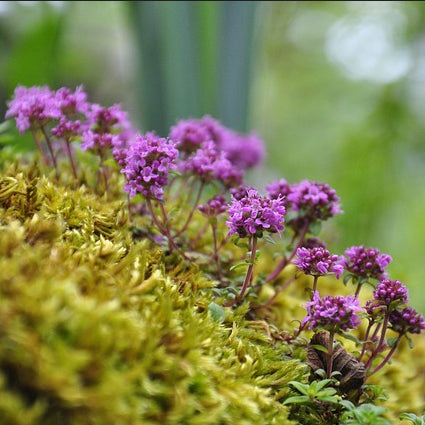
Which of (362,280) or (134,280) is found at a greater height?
(362,280)

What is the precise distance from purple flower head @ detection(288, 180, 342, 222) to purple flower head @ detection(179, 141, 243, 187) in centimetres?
24

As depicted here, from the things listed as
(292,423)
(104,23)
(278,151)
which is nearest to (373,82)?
(278,151)

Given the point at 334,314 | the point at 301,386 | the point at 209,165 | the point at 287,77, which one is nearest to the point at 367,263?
the point at 334,314

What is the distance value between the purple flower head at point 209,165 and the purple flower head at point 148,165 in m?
0.25

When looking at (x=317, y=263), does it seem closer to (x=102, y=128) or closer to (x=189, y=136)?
(x=189, y=136)

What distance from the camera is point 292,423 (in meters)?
1.02

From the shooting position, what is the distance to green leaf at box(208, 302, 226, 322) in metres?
1.16

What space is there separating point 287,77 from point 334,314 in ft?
23.5

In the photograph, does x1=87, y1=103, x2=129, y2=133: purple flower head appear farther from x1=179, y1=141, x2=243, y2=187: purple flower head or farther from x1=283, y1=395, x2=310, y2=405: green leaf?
x1=283, y1=395, x2=310, y2=405: green leaf

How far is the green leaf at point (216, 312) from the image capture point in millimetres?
1157

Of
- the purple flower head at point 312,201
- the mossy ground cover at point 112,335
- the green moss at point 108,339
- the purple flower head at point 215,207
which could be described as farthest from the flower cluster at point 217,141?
the green moss at point 108,339

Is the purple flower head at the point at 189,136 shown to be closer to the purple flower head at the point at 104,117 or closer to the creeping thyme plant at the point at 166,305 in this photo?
the creeping thyme plant at the point at 166,305

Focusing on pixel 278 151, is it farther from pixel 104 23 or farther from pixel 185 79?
pixel 185 79

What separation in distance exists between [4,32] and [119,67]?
174cm
